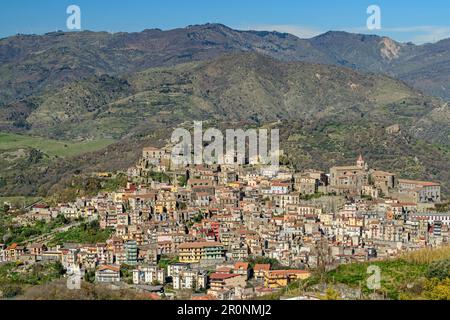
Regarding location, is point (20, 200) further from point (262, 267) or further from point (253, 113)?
point (253, 113)

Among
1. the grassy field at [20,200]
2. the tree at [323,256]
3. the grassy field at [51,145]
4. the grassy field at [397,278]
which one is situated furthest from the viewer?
the grassy field at [51,145]

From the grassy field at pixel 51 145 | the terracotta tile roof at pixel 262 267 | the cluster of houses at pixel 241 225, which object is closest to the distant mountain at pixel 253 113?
the grassy field at pixel 51 145

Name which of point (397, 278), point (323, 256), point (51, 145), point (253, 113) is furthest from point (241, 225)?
point (253, 113)

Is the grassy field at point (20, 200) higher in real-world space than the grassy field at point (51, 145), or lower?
lower

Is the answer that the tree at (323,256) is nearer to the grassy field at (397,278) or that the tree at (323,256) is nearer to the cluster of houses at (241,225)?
the cluster of houses at (241,225)

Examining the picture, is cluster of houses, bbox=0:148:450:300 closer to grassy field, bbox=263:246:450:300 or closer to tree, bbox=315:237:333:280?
tree, bbox=315:237:333:280

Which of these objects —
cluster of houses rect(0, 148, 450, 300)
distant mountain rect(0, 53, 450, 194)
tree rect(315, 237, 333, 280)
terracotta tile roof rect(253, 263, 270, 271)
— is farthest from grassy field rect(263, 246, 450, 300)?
distant mountain rect(0, 53, 450, 194)

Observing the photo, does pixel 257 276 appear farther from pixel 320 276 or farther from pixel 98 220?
pixel 98 220
